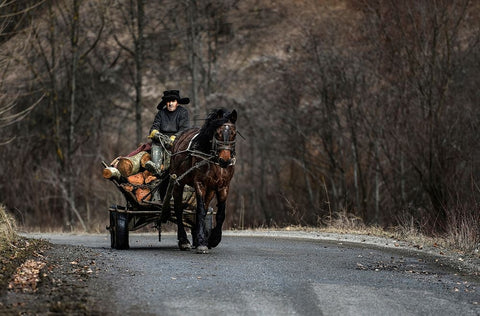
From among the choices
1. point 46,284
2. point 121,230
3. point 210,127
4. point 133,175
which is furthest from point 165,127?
point 46,284

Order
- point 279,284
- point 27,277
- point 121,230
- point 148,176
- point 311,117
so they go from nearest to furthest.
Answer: point 27,277
point 279,284
point 121,230
point 148,176
point 311,117

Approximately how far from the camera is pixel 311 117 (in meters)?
35.5

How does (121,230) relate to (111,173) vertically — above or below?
below

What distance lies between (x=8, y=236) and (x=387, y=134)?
17.2 m

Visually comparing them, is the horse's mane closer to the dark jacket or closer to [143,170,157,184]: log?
the dark jacket

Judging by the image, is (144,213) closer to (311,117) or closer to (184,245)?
(184,245)

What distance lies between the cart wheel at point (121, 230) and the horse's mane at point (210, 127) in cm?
223

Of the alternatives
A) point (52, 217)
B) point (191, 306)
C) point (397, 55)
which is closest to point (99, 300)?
point (191, 306)

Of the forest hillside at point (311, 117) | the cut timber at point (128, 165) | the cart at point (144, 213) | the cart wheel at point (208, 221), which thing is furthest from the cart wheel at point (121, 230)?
the forest hillside at point (311, 117)

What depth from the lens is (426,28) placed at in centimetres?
2667

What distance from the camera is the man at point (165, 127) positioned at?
16.1 meters

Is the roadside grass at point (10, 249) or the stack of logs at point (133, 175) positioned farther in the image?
the stack of logs at point (133, 175)

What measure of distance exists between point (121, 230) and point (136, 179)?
3.23 ft

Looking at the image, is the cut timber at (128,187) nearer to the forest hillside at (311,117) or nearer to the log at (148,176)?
the log at (148,176)
